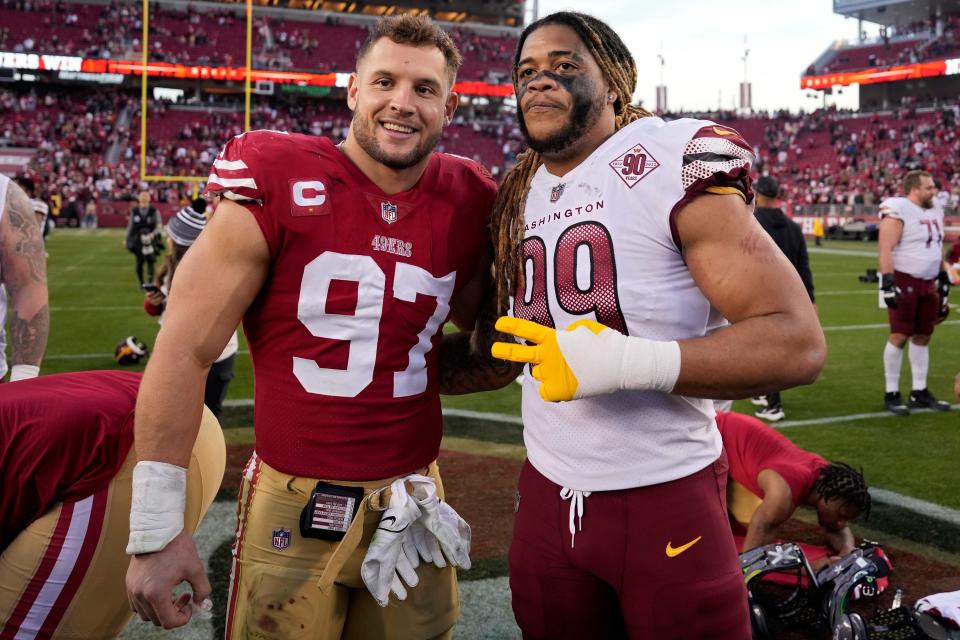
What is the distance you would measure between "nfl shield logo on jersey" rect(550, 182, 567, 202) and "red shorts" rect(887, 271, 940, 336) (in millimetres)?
5756

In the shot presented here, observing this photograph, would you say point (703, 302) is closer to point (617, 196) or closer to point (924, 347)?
point (617, 196)

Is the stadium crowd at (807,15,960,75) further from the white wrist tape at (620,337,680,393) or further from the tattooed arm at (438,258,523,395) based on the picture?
the white wrist tape at (620,337,680,393)

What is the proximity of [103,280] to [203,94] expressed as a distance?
30.1 meters

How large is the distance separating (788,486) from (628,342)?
2341 millimetres

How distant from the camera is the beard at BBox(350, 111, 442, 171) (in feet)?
7.03

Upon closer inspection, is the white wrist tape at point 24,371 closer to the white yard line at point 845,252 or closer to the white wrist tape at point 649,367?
the white wrist tape at point 649,367

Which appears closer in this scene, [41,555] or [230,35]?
[41,555]

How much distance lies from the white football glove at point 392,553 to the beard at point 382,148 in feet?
2.69

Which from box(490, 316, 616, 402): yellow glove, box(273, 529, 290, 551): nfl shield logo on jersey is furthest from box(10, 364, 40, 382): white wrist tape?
box(490, 316, 616, 402): yellow glove

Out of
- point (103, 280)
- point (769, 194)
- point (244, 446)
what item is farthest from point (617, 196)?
point (103, 280)

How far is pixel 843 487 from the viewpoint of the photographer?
3.67 m

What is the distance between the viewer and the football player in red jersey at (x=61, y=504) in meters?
1.97

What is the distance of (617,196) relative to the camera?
1.88 m

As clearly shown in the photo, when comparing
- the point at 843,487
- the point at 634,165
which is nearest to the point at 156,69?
the point at 843,487
